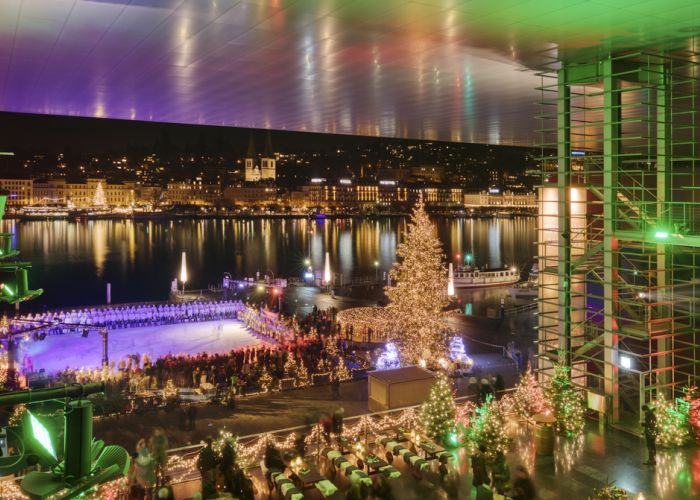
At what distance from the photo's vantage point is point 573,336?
29.1ft

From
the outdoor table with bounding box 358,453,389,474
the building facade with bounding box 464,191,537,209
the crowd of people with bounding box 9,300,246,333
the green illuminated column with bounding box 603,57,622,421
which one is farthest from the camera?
the building facade with bounding box 464,191,537,209

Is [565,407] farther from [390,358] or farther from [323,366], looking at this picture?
[323,366]

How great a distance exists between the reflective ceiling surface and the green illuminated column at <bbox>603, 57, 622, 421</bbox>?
1031 millimetres

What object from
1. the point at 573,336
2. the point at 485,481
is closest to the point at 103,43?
the point at 485,481

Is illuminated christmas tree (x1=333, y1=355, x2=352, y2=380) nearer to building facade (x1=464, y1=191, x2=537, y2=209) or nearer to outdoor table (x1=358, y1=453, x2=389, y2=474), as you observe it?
outdoor table (x1=358, y1=453, x2=389, y2=474)

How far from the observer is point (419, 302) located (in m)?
14.1

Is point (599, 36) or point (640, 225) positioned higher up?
point (599, 36)

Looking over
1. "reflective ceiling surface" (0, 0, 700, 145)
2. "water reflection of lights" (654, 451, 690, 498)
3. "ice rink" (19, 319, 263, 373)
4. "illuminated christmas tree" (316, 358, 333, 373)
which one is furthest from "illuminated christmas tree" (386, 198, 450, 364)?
"water reflection of lights" (654, 451, 690, 498)

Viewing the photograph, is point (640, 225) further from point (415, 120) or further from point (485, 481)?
point (415, 120)

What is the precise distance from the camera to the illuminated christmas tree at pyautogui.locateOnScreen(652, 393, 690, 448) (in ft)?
25.3

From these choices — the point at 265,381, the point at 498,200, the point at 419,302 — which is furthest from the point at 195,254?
the point at 498,200

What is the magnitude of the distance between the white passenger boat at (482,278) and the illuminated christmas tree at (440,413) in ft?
87.9

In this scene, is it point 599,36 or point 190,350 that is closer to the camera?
point 599,36

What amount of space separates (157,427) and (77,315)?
1290 cm
